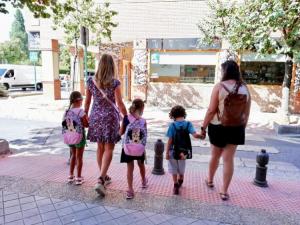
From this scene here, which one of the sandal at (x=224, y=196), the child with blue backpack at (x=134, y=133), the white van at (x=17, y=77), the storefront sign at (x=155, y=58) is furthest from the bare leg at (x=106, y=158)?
the white van at (x=17, y=77)

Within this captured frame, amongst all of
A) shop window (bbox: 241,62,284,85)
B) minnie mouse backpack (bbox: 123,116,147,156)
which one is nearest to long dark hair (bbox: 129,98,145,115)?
minnie mouse backpack (bbox: 123,116,147,156)

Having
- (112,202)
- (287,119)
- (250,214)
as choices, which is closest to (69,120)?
(112,202)

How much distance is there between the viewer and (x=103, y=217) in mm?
2979

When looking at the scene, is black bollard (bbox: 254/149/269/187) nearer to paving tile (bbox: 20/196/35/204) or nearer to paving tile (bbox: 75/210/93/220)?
paving tile (bbox: 75/210/93/220)

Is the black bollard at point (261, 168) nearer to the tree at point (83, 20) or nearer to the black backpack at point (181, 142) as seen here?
the black backpack at point (181, 142)

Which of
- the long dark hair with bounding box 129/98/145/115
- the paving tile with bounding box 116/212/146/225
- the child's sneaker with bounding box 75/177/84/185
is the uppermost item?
the long dark hair with bounding box 129/98/145/115

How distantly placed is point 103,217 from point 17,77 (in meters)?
24.8

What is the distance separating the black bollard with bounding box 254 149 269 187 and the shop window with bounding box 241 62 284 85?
8.84 metres

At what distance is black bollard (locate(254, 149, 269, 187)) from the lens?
3.89m

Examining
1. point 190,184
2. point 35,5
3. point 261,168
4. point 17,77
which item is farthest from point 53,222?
point 17,77

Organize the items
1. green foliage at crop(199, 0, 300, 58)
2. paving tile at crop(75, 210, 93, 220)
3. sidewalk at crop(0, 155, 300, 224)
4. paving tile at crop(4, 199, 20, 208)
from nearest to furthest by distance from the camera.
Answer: paving tile at crop(75, 210, 93, 220)
sidewalk at crop(0, 155, 300, 224)
paving tile at crop(4, 199, 20, 208)
green foliage at crop(199, 0, 300, 58)

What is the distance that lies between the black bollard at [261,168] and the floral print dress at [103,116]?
7.20 ft

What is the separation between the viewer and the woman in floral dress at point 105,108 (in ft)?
11.0

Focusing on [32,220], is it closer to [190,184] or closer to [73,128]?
[73,128]
